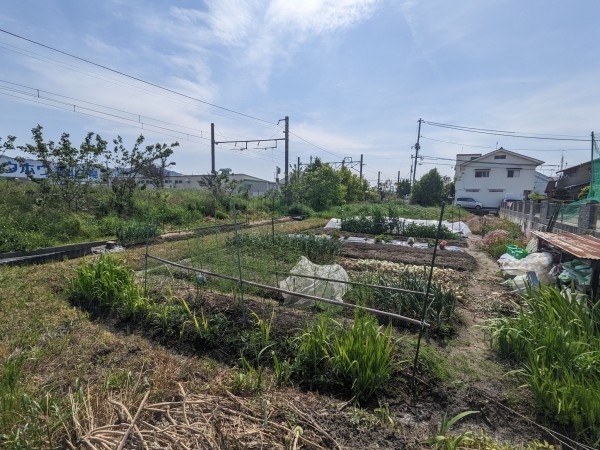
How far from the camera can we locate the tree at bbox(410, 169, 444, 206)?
29469 mm

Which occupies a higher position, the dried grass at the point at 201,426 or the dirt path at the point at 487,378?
the dried grass at the point at 201,426

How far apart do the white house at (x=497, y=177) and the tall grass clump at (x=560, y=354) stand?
30871mm

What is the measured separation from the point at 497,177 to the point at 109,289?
3406 centimetres

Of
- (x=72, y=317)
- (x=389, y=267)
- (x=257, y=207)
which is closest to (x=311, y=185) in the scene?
(x=257, y=207)

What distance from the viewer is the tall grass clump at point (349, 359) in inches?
89.4

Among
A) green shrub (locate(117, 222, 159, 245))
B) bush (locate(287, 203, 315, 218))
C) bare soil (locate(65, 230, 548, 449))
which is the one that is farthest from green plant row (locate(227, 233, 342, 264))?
bush (locate(287, 203, 315, 218))

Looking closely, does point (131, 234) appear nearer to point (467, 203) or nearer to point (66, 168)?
point (66, 168)

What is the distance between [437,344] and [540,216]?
7.85 metres

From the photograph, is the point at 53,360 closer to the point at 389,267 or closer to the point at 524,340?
the point at 524,340

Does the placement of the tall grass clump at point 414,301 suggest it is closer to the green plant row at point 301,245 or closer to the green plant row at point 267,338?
the green plant row at point 267,338

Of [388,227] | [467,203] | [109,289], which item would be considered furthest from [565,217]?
[467,203]

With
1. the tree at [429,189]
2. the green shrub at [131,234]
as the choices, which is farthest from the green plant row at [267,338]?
the tree at [429,189]

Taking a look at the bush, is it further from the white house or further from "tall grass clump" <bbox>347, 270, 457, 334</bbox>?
the white house

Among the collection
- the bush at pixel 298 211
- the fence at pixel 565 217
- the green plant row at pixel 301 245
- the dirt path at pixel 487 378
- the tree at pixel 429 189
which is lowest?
the dirt path at pixel 487 378
